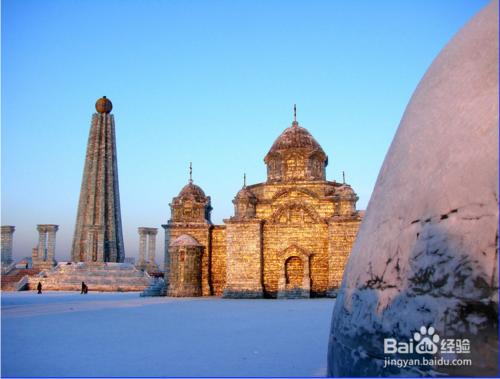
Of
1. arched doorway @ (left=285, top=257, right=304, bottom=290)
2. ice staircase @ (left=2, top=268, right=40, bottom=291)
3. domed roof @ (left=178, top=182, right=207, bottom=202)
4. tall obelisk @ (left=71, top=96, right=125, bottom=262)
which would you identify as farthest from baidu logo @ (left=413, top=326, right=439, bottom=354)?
ice staircase @ (left=2, top=268, right=40, bottom=291)

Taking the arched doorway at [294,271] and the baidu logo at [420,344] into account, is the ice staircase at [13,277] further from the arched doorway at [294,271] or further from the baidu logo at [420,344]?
the baidu logo at [420,344]

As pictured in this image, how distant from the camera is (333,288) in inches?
927

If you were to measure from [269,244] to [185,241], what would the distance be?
458 centimetres

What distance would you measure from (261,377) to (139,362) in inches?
85.7

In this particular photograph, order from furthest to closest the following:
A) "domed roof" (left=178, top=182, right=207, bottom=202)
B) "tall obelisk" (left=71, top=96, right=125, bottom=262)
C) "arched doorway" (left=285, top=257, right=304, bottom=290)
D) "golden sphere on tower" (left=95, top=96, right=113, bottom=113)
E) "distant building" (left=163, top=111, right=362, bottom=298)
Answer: "golden sphere on tower" (left=95, top=96, right=113, bottom=113), "tall obelisk" (left=71, top=96, right=125, bottom=262), "domed roof" (left=178, top=182, right=207, bottom=202), "arched doorway" (left=285, top=257, right=304, bottom=290), "distant building" (left=163, top=111, right=362, bottom=298)

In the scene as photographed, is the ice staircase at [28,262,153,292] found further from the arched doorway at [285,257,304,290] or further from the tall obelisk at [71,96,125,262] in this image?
the arched doorway at [285,257,304,290]

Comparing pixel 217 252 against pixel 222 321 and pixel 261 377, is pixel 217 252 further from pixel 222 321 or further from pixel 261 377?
pixel 261 377

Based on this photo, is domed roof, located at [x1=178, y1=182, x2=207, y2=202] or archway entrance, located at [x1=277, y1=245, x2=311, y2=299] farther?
domed roof, located at [x1=178, y1=182, x2=207, y2=202]

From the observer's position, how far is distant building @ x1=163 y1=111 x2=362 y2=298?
24.2m

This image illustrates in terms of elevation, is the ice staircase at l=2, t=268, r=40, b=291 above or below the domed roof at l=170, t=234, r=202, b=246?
below

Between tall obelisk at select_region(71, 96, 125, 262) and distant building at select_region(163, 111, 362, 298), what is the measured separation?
13558 millimetres

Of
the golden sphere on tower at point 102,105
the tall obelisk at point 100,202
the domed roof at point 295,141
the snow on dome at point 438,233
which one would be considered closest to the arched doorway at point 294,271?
the domed roof at point 295,141

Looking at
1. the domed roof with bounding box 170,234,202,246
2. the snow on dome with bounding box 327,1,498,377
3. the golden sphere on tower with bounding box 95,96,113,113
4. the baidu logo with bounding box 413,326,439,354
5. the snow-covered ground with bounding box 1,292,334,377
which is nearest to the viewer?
the snow on dome with bounding box 327,1,498,377

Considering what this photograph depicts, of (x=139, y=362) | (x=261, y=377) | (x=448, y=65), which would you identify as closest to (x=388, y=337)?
(x=448, y=65)
